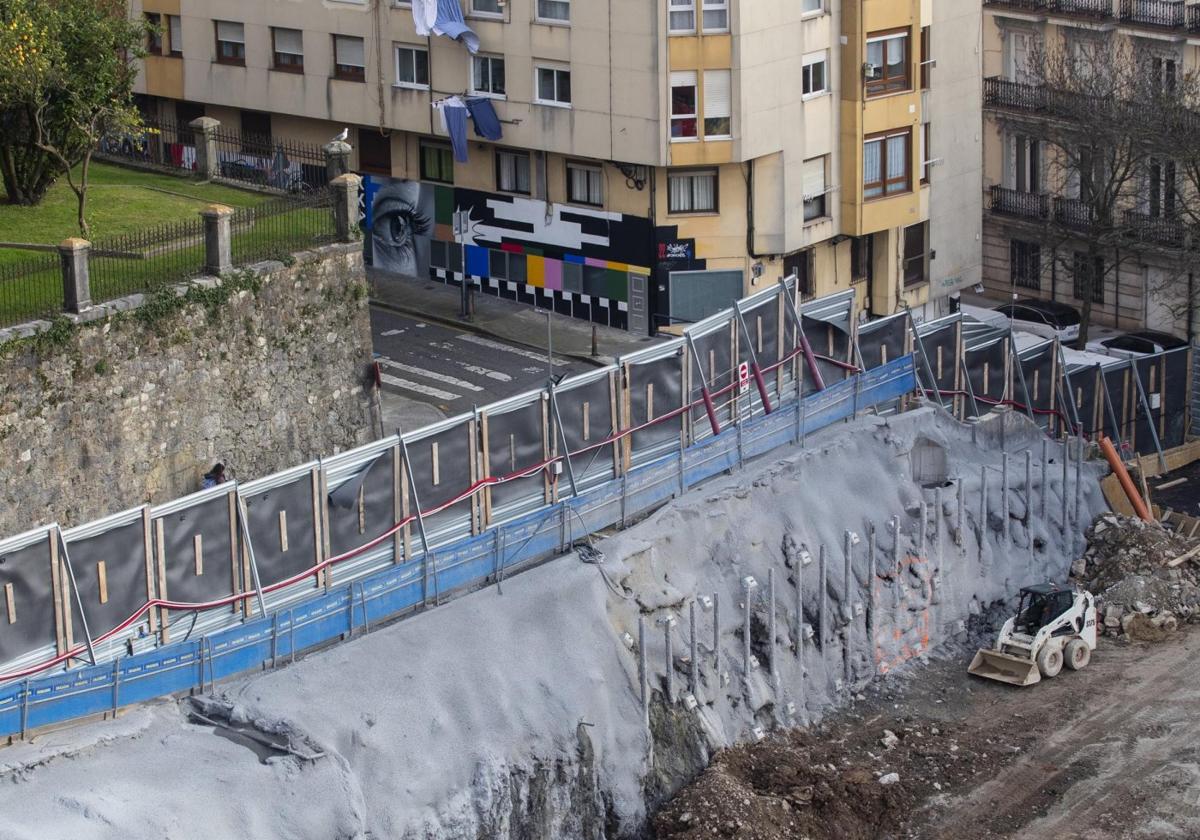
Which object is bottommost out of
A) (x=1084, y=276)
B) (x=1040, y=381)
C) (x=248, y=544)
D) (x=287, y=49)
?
(x=1040, y=381)

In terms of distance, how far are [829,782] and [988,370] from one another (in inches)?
593

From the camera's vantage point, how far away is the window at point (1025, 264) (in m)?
66.9

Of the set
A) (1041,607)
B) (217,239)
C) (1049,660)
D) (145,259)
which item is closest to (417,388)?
(217,239)

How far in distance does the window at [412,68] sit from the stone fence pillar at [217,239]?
1805 cm

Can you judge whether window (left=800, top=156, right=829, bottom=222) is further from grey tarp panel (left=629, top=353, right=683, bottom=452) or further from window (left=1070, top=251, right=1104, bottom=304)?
grey tarp panel (left=629, top=353, right=683, bottom=452)

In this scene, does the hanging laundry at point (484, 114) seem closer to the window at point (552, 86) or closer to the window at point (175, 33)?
→ the window at point (552, 86)


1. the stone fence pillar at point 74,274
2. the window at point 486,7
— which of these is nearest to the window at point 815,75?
the window at point 486,7

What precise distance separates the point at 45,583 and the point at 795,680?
14.6 metres

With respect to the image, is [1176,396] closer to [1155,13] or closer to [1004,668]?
[1155,13]

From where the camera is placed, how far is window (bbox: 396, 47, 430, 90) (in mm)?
59438

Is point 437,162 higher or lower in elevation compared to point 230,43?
lower

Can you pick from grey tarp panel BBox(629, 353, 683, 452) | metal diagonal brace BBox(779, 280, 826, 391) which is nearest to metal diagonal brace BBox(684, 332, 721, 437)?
grey tarp panel BBox(629, 353, 683, 452)

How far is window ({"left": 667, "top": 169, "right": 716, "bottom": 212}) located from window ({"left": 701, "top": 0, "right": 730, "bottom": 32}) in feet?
12.5

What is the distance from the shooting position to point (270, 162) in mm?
55531
